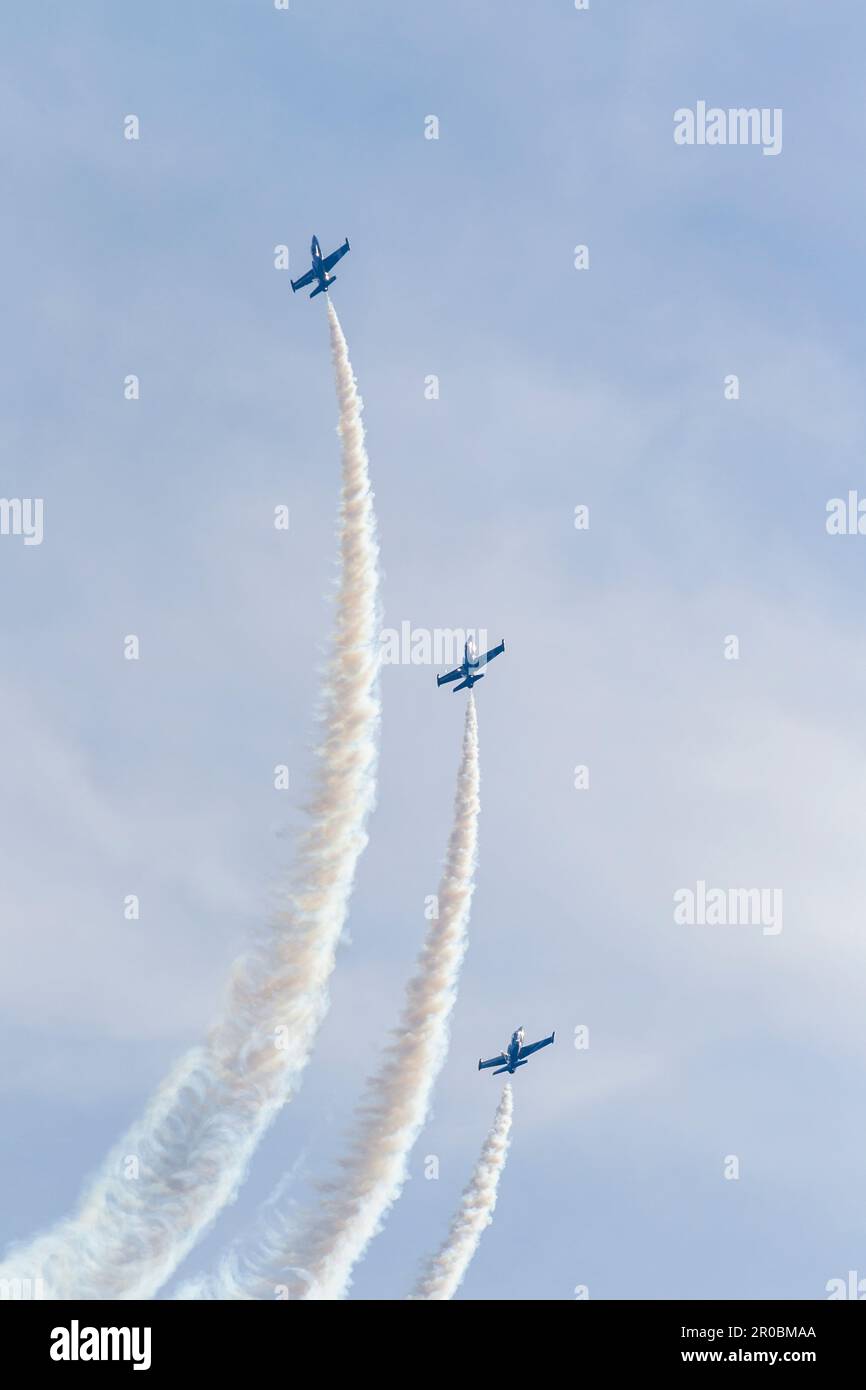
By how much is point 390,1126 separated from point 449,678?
988 inches

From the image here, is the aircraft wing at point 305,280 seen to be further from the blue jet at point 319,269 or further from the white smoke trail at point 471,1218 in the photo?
the white smoke trail at point 471,1218

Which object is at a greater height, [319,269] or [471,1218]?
[319,269]

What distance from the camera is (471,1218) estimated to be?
13362 centimetres

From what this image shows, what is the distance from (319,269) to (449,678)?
894 inches

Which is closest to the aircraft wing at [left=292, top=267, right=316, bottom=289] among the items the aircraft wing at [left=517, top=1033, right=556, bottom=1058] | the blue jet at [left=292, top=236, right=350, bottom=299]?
the blue jet at [left=292, top=236, right=350, bottom=299]

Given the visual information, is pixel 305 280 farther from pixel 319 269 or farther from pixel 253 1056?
pixel 253 1056

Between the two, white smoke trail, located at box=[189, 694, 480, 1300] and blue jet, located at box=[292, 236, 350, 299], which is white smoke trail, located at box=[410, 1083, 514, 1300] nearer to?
white smoke trail, located at box=[189, 694, 480, 1300]

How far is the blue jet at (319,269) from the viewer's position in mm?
141875

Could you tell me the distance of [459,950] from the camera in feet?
446

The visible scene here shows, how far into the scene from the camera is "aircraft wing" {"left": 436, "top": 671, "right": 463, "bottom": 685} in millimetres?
143250

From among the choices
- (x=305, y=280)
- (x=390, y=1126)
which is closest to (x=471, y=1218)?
(x=390, y=1126)

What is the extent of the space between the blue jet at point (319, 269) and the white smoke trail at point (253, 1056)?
50.4 feet
